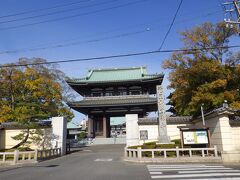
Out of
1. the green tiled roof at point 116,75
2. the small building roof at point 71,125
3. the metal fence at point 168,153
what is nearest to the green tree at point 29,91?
the green tiled roof at point 116,75

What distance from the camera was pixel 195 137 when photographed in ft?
56.1

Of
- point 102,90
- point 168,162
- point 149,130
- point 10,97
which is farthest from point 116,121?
point 168,162

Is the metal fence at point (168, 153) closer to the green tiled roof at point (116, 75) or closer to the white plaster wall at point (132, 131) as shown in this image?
the white plaster wall at point (132, 131)

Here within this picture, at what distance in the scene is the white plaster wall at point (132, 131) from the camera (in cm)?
2445

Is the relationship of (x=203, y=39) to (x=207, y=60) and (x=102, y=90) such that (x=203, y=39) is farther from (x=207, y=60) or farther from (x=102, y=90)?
(x=102, y=90)

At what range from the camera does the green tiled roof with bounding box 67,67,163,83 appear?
141ft

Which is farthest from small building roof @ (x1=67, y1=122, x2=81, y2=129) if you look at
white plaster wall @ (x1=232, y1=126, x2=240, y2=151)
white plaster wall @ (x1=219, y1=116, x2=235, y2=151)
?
white plaster wall @ (x1=219, y1=116, x2=235, y2=151)

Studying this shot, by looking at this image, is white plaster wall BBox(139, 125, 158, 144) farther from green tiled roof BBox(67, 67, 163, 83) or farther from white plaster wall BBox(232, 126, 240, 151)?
green tiled roof BBox(67, 67, 163, 83)

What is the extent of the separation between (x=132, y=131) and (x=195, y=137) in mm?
8755

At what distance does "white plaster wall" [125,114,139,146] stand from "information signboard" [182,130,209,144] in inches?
316

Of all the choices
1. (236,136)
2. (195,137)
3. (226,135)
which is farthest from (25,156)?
(236,136)

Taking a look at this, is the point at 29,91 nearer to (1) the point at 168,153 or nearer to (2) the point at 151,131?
(2) the point at 151,131

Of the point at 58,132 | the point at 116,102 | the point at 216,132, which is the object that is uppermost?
the point at 116,102

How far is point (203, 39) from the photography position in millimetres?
22844
